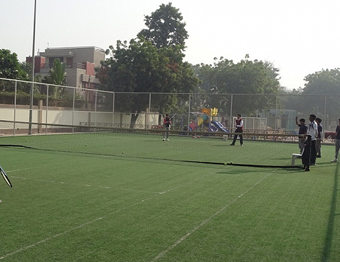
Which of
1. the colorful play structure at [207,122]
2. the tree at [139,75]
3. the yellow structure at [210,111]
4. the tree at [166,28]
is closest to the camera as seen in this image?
the colorful play structure at [207,122]

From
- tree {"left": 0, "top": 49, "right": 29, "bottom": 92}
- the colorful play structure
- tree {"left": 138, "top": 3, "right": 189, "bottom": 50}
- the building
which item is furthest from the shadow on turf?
the building

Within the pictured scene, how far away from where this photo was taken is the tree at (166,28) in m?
51.1

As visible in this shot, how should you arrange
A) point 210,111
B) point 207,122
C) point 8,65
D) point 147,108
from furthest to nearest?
point 8,65, point 147,108, point 210,111, point 207,122

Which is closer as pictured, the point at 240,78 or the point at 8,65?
the point at 8,65

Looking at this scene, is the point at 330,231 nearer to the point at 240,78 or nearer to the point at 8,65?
the point at 8,65

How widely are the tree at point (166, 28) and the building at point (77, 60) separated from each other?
12.9m

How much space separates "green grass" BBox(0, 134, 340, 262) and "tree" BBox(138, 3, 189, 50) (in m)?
39.8

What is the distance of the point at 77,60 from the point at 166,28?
66.5 feet

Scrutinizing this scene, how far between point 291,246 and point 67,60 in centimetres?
6370

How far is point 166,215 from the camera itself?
7.30 m

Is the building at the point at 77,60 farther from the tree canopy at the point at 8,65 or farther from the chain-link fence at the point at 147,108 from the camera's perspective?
the chain-link fence at the point at 147,108

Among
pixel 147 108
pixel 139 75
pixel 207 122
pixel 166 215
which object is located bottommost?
pixel 166 215

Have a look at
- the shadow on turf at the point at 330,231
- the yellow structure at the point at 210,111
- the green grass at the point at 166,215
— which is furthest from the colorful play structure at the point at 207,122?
the shadow on turf at the point at 330,231

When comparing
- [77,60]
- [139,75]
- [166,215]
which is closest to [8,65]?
[139,75]
